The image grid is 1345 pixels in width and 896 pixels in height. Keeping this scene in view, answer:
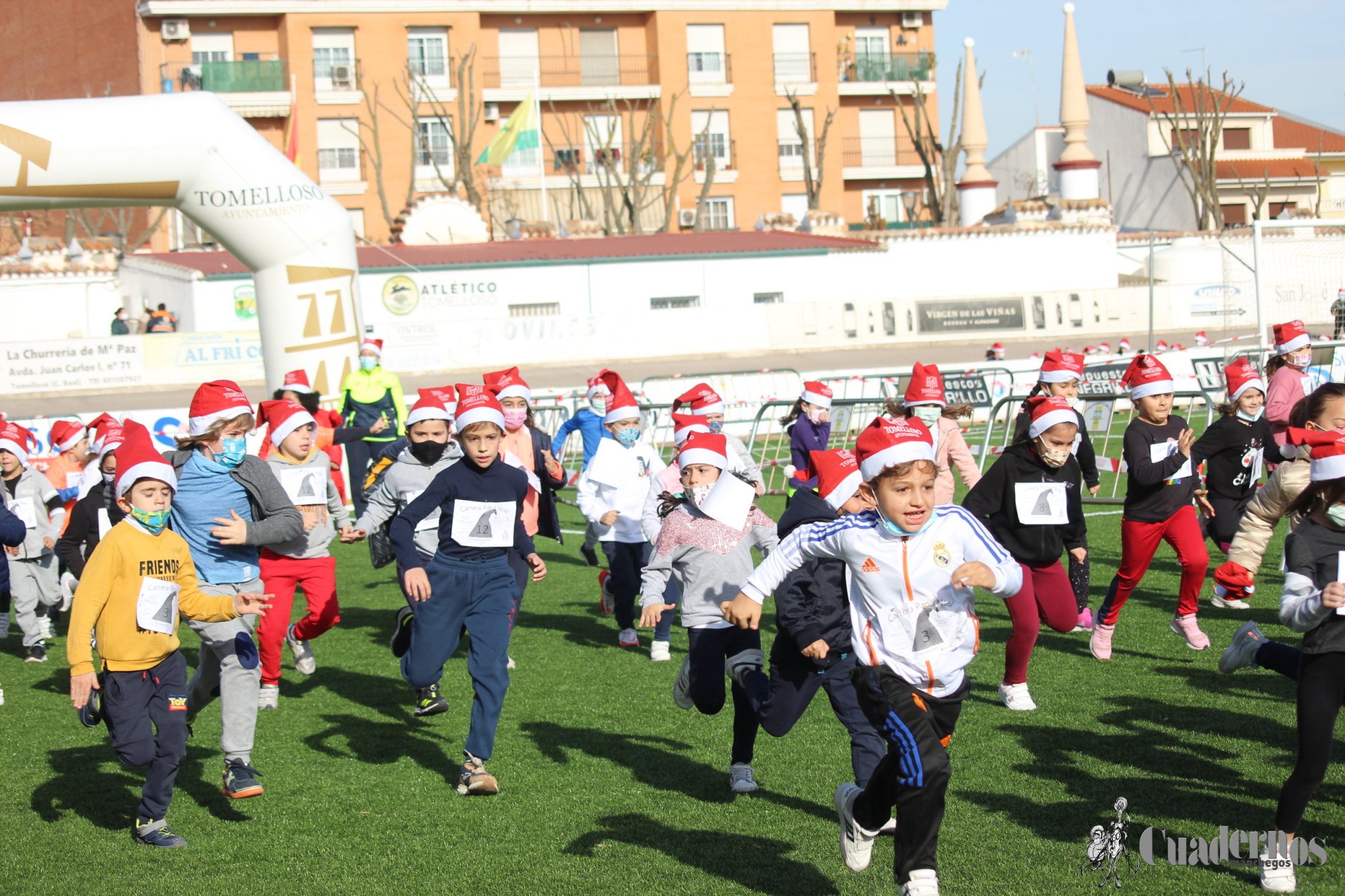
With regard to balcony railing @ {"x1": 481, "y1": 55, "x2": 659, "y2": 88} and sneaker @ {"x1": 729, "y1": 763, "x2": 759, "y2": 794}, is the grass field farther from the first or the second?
balcony railing @ {"x1": 481, "y1": 55, "x2": 659, "y2": 88}

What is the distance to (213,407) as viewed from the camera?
6.85 metres

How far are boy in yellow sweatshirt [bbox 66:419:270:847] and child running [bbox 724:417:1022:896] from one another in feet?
9.28

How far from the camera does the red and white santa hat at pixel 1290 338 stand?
11.2 meters

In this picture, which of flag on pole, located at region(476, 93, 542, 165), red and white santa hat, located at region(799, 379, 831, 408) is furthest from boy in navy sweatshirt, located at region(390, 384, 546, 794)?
flag on pole, located at region(476, 93, 542, 165)

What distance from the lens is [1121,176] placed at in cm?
6106

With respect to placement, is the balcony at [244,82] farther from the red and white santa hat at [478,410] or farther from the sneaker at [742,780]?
the sneaker at [742,780]

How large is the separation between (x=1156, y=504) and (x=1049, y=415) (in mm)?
1570

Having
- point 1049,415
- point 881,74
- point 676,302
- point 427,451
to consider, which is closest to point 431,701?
point 427,451

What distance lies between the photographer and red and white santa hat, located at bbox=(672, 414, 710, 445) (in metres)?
7.17

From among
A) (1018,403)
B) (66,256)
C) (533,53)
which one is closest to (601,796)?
(1018,403)

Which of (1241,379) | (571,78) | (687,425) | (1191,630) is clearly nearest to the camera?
(687,425)

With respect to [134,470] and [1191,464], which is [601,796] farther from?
[1191,464]

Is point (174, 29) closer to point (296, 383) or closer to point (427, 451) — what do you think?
point (296, 383)

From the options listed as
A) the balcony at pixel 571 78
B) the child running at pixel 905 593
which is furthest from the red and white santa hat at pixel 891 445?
the balcony at pixel 571 78
